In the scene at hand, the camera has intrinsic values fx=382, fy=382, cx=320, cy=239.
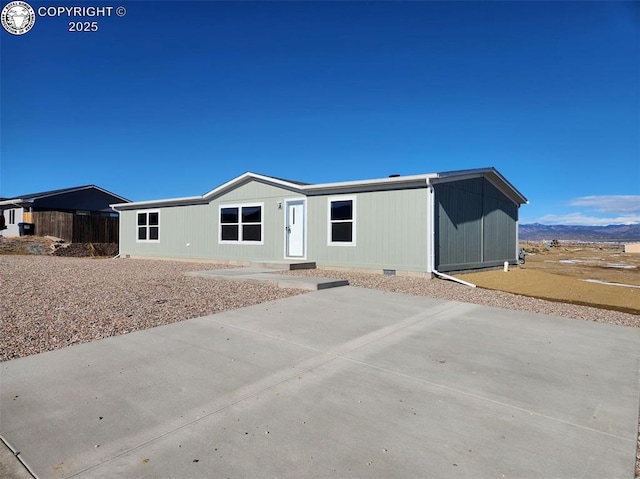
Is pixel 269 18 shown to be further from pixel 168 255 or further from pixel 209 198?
pixel 168 255

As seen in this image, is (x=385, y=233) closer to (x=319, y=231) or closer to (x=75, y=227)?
(x=319, y=231)

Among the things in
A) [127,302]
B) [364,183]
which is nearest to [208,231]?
[364,183]

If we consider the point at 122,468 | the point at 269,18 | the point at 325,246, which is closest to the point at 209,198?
the point at 325,246

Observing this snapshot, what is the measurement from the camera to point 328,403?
10.0ft

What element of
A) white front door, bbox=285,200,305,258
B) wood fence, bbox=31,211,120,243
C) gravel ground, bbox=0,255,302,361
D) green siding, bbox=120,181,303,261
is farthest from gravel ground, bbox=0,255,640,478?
wood fence, bbox=31,211,120,243

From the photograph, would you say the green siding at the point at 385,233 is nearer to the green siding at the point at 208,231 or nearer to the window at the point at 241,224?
the green siding at the point at 208,231

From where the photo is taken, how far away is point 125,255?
19.4m

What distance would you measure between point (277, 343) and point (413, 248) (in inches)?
272

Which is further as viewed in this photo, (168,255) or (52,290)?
(168,255)

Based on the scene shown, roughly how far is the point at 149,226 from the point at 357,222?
37.6ft

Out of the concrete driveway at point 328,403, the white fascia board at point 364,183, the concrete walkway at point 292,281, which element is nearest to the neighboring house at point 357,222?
the white fascia board at point 364,183

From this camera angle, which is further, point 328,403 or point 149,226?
point 149,226

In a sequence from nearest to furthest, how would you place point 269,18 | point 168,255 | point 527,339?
point 527,339 < point 269,18 < point 168,255

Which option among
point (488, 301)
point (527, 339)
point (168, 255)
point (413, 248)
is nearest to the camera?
point (527, 339)
